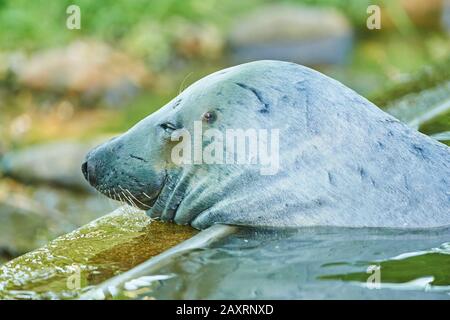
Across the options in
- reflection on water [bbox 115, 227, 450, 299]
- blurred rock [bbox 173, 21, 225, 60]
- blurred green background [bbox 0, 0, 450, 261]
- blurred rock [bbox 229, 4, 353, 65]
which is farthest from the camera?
blurred rock [bbox 229, 4, 353, 65]

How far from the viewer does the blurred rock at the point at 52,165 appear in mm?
7566

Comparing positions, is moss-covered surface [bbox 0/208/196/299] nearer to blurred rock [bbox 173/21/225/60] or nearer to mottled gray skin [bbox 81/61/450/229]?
mottled gray skin [bbox 81/61/450/229]

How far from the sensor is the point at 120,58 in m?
10.6

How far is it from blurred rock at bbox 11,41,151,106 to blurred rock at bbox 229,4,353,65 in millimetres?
1681

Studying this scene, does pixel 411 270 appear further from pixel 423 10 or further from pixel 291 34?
pixel 423 10

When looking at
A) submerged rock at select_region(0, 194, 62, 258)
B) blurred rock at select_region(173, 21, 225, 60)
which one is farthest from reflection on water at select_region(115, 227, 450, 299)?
blurred rock at select_region(173, 21, 225, 60)

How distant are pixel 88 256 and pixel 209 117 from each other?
598 mm

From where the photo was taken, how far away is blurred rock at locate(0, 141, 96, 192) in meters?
7.57

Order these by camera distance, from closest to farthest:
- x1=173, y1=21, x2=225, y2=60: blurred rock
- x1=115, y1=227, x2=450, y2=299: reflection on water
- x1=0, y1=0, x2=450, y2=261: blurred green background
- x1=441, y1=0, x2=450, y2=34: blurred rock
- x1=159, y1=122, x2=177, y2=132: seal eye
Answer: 1. x1=115, y1=227, x2=450, y2=299: reflection on water
2. x1=159, y1=122, x2=177, y2=132: seal eye
3. x1=0, y1=0, x2=450, y2=261: blurred green background
4. x1=173, y1=21, x2=225, y2=60: blurred rock
5. x1=441, y1=0, x2=450, y2=34: blurred rock

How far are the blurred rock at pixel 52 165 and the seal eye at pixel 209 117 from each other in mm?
4712

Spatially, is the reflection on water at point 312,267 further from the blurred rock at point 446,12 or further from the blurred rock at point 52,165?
the blurred rock at point 446,12

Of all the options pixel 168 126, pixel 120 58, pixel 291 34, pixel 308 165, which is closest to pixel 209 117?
pixel 168 126
